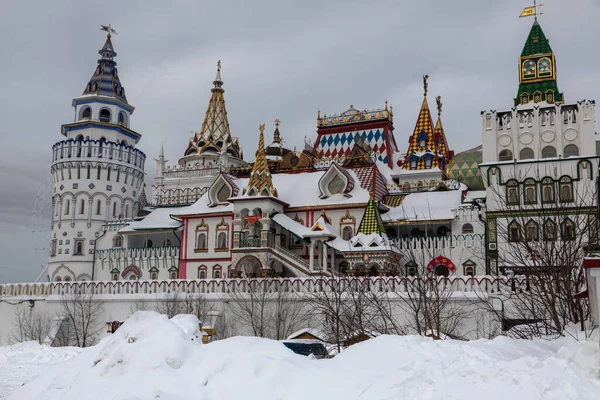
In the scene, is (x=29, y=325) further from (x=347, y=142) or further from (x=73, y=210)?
(x=347, y=142)

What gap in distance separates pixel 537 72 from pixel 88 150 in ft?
112

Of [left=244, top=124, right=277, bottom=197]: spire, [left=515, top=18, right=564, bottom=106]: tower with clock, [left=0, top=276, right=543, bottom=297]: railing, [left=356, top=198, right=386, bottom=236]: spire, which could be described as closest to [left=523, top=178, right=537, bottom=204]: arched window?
[left=515, top=18, right=564, bottom=106]: tower with clock

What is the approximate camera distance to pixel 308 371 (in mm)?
11328

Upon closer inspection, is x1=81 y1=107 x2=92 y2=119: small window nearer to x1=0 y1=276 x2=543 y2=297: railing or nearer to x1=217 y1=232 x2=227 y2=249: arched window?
x1=0 y1=276 x2=543 y2=297: railing

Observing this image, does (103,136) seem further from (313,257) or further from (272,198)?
(313,257)

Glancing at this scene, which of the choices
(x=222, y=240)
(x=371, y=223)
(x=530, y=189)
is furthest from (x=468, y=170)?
(x=222, y=240)

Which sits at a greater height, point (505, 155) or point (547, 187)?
point (505, 155)

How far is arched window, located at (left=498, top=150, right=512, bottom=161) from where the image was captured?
37094 mm

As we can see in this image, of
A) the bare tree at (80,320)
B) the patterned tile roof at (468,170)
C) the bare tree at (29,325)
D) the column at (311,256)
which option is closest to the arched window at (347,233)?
the column at (311,256)

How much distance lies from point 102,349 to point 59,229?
42154 mm

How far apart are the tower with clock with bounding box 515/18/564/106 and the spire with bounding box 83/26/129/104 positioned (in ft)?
108

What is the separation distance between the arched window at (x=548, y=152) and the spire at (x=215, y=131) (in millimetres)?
29633

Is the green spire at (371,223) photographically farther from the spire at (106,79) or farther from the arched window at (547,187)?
the spire at (106,79)

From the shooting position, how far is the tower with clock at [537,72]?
39.4 meters
